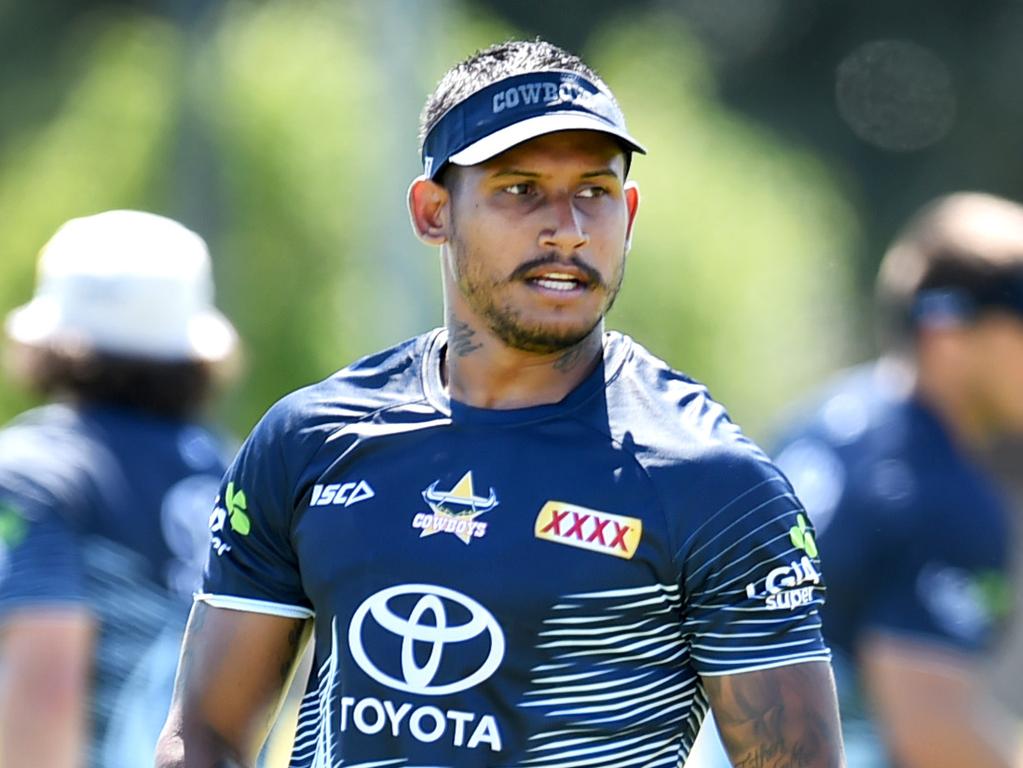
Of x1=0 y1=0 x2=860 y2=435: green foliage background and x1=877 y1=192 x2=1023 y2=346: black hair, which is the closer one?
x1=877 y1=192 x2=1023 y2=346: black hair

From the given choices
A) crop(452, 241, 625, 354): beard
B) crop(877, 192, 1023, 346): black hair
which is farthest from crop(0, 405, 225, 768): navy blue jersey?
crop(877, 192, 1023, 346): black hair

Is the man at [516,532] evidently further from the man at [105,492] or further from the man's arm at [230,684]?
the man at [105,492]

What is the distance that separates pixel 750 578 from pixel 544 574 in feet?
1.09

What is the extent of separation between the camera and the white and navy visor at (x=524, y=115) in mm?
3348

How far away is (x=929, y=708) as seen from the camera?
5145 mm

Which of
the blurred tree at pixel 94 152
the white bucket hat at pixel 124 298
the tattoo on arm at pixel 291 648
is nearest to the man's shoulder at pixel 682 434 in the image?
the tattoo on arm at pixel 291 648

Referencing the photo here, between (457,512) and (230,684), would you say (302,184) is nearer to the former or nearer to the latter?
(230,684)

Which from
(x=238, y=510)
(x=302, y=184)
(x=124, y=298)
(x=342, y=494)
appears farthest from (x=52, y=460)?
(x=302, y=184)

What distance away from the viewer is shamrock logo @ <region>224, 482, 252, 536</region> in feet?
11.5

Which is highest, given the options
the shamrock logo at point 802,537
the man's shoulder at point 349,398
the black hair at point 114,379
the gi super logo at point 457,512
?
the black hair at point 114,379

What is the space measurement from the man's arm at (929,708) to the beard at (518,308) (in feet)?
6.92

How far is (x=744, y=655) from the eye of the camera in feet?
10.5

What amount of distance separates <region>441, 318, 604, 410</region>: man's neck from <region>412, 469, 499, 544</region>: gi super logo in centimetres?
20

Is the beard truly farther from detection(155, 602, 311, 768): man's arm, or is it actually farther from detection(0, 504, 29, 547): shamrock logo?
detection(0, 504, 29, 547): shamrock logo
